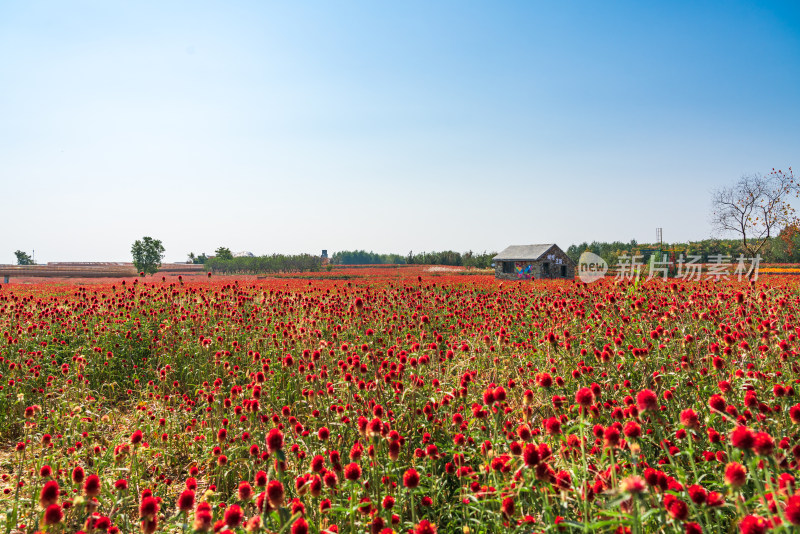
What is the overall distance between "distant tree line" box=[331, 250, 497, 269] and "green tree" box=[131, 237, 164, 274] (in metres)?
41.1

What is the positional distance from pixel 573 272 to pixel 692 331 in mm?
36928

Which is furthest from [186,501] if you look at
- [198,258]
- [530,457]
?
[198,258]

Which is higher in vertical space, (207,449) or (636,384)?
(636,384)

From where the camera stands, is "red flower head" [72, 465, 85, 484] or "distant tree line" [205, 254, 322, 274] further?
"distant tree line" [205, 254, 322, 274]

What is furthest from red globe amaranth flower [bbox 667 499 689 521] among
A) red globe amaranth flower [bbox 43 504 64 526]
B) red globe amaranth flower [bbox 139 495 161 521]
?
red globe amaranth flower [bbox 43 504 64 526]

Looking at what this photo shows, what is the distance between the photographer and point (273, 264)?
71000 mm

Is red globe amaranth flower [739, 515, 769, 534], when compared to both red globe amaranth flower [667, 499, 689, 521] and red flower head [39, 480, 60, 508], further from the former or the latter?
red flower head [39, 480, 60, 508]

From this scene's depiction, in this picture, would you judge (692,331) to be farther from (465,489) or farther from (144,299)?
(144,299)

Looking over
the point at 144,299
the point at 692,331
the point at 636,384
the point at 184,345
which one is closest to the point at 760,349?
the point at 692,331

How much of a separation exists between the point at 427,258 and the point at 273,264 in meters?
28.3

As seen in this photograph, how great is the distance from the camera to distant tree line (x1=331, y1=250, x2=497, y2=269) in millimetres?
61000

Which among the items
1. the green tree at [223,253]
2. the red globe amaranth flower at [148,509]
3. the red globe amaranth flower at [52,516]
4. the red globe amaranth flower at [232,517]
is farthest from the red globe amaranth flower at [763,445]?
the green tree at [223,253]

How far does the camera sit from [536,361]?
17.7ft

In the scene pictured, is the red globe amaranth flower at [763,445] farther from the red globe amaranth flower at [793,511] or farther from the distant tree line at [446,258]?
the distant tree line at [446,258]
